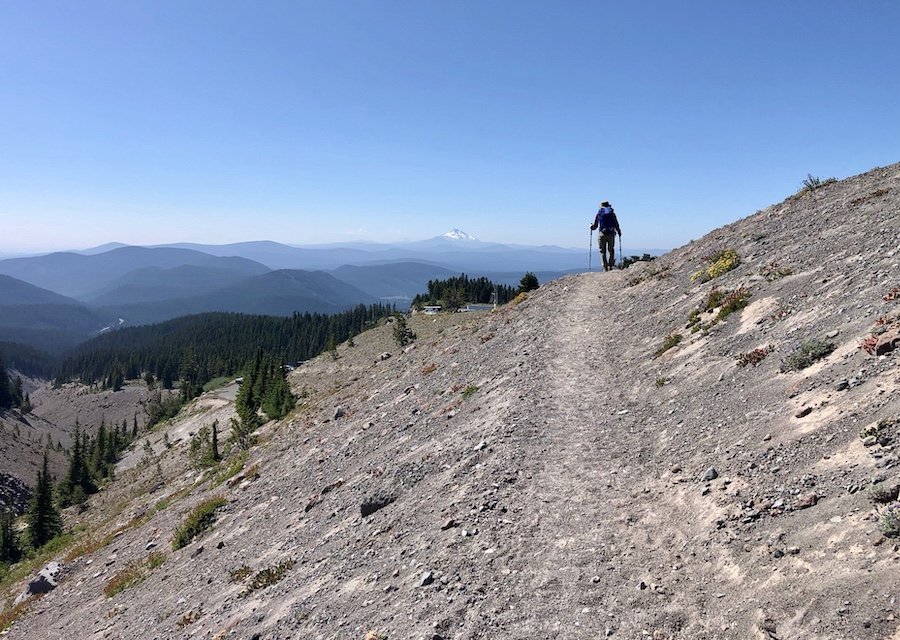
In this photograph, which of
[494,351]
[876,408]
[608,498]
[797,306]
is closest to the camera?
[876,408]

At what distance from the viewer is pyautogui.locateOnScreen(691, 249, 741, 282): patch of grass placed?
77.7 ft

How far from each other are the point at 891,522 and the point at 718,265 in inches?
794

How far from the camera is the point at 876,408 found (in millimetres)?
8773

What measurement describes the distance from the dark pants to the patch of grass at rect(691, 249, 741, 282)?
9817 millimetres

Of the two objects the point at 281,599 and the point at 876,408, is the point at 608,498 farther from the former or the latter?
the point at 281,599

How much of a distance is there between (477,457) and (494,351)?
479 inches

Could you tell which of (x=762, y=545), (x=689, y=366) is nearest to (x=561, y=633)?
(x=762, y=545)

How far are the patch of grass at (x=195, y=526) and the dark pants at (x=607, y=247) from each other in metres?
28.7

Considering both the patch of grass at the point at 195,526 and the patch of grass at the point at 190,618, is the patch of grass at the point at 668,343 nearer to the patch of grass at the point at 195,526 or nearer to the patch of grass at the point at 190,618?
the patch of grass at the point at 190,618

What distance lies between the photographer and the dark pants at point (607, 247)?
1405 inches

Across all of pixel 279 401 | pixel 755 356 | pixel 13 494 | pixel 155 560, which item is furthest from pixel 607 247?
pixel 13 494

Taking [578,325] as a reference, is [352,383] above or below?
below

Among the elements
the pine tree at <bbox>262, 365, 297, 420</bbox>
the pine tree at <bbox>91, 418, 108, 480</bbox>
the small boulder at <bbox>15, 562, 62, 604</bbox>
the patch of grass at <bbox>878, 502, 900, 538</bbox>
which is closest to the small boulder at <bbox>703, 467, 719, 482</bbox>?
the patch of grass at <bbox>878, 502, 900, 538</bbox>

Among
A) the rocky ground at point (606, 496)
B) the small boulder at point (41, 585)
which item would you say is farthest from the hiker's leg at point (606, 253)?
the small boulder at point (41, 585)
